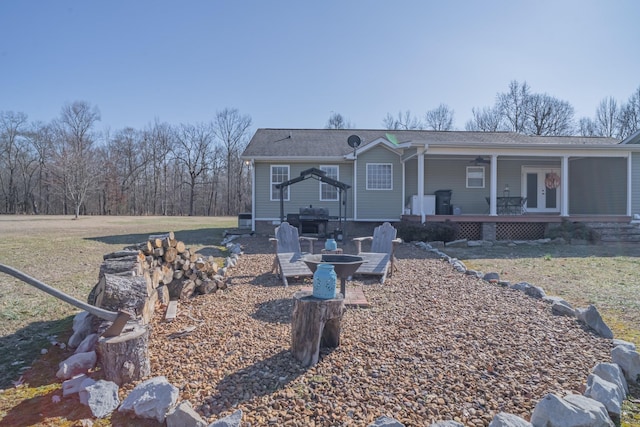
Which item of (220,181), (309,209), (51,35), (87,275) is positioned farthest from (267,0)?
(220,181)

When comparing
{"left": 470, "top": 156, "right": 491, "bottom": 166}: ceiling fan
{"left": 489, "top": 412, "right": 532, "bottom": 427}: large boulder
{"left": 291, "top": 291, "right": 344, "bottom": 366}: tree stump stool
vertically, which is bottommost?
{"left": 489, "top": 412, "right": 532, "bottom": 427}: large boulder

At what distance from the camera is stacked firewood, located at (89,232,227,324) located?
11.2 ft

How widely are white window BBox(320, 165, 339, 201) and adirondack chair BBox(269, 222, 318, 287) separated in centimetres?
661

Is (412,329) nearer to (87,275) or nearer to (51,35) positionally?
(87,275)

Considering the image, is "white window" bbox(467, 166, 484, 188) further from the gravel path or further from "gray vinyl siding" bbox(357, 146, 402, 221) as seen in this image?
the gravel path

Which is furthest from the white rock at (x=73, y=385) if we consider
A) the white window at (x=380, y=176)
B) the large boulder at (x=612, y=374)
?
the white window at (x=380, y=176)

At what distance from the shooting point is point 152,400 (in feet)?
7.25

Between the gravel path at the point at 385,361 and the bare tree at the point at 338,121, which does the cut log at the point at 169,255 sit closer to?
the gravel path at the point at 385,361

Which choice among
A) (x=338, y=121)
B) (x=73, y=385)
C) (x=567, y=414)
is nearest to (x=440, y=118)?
(x=338, y=121)

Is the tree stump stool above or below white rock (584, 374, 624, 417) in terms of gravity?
above

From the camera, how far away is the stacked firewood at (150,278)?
11.2 feet

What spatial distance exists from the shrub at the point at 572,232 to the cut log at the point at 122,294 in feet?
38.0

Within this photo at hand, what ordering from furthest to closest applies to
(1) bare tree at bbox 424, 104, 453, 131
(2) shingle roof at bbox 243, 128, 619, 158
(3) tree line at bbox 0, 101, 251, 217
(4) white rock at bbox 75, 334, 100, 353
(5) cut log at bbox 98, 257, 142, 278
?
(1) bare tree at bbox 424, 104, 453, 131 < (3) tree line at bbox 0, 101, 251, 217 < (2) shingle roof at bbox 243, 128, 619, 158 < (5) cut log at bbox 98, 257, 142, 278 < (4) white rock at bbox 75, 334, 100, 353

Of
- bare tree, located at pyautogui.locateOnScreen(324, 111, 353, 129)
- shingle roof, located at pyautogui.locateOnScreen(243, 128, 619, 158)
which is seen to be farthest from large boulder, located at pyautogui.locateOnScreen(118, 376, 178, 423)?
bare tree, located at pyautogui.locateOnScreen(324, 111, 353, 129)
